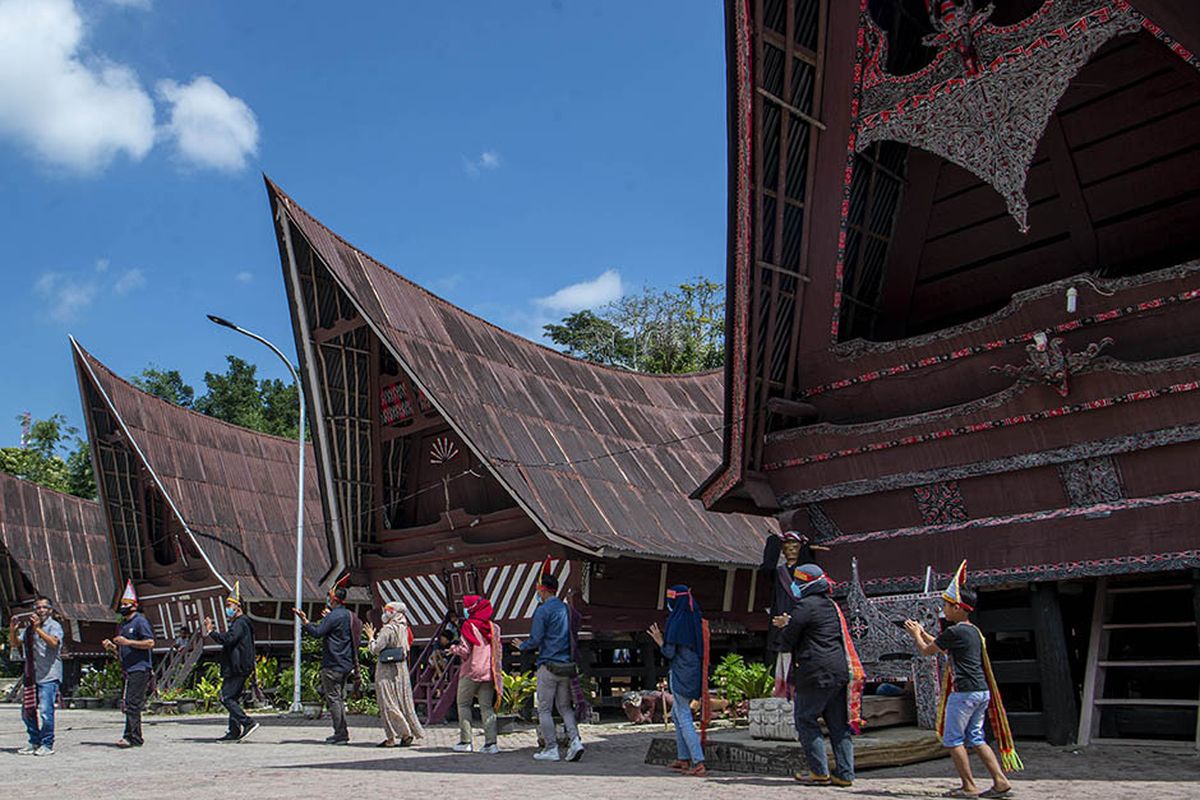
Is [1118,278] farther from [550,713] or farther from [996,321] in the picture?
[550,713]

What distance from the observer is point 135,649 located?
498 inches

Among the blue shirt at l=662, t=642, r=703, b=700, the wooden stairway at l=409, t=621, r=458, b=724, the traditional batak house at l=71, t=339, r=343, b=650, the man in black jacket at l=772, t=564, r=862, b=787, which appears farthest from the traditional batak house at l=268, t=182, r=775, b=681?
the man in black jacket at l=772, t=564, r=862, b=787

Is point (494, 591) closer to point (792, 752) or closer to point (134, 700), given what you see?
point (134, 700)

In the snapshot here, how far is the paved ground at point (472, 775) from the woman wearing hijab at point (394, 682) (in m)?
0.31

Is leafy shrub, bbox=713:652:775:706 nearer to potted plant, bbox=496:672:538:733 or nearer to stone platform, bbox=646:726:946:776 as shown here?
potted plant, bbox=496:672:538:733

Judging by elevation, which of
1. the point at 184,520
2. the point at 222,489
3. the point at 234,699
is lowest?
the point at 234,699

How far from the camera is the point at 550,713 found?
10281mm

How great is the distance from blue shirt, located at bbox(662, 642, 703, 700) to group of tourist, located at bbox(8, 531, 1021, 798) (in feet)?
0.03

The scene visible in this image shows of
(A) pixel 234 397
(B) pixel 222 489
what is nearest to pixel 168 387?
(A) pixel 234 397

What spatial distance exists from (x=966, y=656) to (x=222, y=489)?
79.9 feet

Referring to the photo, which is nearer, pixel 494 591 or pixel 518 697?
pixel 518 697

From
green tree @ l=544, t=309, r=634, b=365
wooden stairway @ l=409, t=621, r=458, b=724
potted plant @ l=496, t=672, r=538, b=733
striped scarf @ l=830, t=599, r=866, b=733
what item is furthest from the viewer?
green tree @ l=544, t=309, r=634, b=365

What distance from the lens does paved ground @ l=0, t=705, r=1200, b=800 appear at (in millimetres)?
7492

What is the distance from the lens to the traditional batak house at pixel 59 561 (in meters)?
31.5
